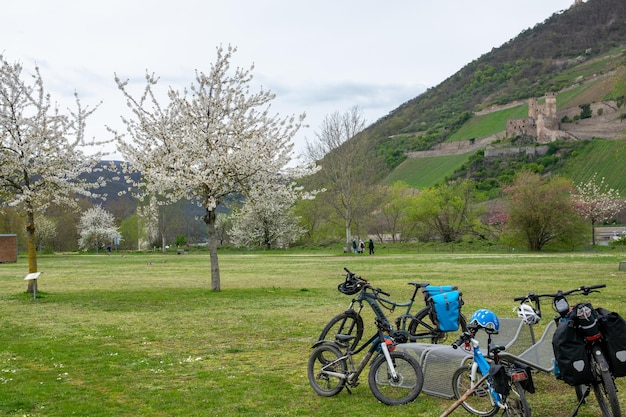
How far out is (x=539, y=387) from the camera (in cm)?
757

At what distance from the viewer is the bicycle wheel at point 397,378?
694 cm

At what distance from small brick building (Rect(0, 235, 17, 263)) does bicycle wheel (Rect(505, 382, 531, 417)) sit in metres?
56.2

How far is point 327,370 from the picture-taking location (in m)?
7.45

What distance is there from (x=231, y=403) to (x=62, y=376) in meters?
3.03

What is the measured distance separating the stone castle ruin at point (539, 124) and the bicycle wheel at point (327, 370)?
152109 millimetres

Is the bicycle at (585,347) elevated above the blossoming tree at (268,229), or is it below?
below

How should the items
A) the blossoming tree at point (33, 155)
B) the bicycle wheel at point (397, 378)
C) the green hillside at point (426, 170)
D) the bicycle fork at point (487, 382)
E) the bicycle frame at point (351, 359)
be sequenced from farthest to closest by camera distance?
the green hillside at point (426, 170), the blossoming tree at point (33, 155), the bicycle frame at point (351, 359), the bicycle wheel at point (397, 378), the bicycle fork at point (487, 382)

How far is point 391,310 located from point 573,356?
10.1 ft

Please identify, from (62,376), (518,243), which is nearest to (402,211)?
(518,243)

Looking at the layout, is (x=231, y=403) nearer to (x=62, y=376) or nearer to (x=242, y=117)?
(x=62, y=376)

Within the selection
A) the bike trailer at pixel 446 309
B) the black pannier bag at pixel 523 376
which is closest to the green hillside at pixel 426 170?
the bike trailer at pixel 446 309

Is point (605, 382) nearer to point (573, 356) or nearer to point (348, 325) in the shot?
point (573, 356)

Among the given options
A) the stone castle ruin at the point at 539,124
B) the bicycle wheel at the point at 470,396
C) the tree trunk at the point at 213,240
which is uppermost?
the stone castle ruin at the point at 539,124

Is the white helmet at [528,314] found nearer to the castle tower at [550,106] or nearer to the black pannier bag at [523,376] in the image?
the black pannier bag at [523,376]
